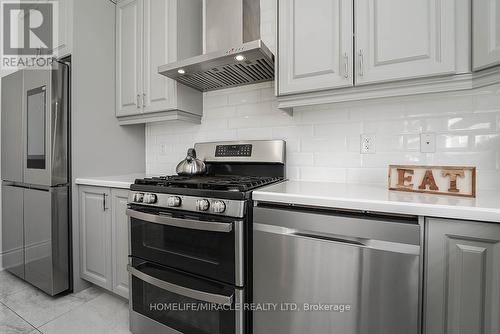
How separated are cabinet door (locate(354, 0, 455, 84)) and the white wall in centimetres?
31

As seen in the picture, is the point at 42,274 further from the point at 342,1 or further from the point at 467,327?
the point at 342,1

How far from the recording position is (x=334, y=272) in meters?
0.97

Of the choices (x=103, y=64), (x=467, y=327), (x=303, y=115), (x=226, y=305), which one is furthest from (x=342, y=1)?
(x=103, y=64)

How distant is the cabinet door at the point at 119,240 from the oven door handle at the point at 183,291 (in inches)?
11.1

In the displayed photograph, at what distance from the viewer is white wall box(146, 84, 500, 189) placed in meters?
1.22

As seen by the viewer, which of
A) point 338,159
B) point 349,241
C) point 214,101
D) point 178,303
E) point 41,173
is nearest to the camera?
point 349,241

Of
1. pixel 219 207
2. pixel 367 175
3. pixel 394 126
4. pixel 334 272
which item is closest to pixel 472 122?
pixel 394 126

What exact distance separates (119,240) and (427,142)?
2054 millimetres

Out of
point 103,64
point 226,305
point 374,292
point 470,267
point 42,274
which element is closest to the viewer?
point 470,267

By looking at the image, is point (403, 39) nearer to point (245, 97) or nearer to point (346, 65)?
point (346, 65)

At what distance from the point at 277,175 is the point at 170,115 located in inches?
38.1

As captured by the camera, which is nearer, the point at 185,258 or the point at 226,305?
the point at 226,305

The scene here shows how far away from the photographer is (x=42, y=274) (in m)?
1.86

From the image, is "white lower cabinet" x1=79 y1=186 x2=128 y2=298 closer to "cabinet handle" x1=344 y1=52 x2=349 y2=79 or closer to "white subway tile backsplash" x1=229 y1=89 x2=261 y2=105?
"white subway tile backsplash" x1=229 y1=89 x2=261 y2=105
